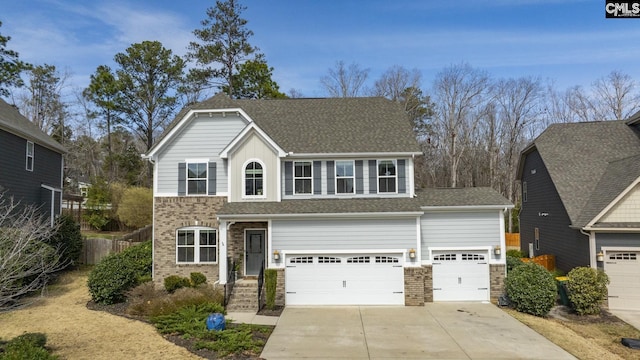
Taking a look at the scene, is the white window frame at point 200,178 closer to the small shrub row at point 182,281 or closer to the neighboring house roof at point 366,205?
the neighboring house roof at point 366,205

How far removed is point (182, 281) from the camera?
1573 cm

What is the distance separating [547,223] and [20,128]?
87.7ft

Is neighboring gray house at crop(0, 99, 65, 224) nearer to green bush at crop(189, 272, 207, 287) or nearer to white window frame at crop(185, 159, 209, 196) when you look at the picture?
white window frame at crop(185, 159, 209, 196)

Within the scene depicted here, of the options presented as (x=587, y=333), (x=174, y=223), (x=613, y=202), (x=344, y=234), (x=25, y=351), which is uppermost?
(x=613, y=202)

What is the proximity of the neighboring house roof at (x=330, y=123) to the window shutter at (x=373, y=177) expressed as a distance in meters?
0.57

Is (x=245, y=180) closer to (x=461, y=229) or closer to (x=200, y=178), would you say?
(x=200, y=178)

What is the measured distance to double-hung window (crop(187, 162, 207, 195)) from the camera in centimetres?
1692

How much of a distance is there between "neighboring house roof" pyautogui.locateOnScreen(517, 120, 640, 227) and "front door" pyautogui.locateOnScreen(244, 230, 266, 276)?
509 inches

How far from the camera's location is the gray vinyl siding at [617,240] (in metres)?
14.8

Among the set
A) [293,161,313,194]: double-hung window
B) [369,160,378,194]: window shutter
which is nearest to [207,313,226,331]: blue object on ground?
[293,161,313,194]: double-hung window

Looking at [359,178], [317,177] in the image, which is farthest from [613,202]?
[317,177]

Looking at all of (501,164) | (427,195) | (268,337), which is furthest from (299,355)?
(501,164)

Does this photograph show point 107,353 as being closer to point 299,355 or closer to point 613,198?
point 299,355

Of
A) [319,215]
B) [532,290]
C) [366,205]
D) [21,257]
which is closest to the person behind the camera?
[21,257]
